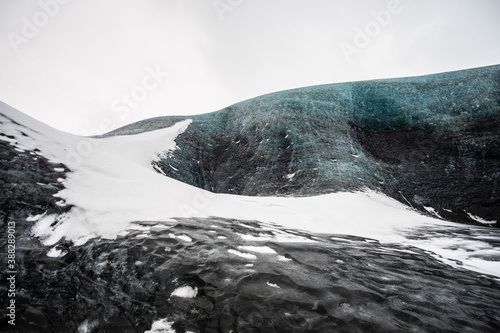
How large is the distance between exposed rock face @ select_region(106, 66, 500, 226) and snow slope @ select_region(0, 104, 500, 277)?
670 centimetres

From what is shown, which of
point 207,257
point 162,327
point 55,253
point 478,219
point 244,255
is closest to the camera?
point 162,327

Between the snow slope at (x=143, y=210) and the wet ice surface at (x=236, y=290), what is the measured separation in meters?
0.74

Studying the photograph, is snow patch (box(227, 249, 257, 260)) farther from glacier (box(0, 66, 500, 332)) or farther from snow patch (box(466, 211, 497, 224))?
snow patch (box(466, 211, 497, 224))

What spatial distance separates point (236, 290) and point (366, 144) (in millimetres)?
23445

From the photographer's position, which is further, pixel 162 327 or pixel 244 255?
pixel 244 255

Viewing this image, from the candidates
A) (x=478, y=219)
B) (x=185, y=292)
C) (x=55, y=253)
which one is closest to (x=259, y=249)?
(x=185, y=292)

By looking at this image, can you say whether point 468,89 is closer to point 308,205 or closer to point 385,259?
point 308,205

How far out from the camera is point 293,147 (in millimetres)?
21797

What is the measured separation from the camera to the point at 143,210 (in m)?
5.92

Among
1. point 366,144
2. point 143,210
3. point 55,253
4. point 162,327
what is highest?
point 366,144

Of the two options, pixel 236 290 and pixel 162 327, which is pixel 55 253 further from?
pixel 236 290

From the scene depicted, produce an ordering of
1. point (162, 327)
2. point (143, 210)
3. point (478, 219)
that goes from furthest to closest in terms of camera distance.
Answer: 1. point (478, 219)
2. point (143, 210)
3. point (162, 327)

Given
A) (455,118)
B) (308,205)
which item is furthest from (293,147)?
(455,118)

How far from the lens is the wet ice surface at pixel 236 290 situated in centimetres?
283
